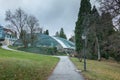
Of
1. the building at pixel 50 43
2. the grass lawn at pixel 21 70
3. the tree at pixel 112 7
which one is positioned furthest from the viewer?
the building at pixel 50 43

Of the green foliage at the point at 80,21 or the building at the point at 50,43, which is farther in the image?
the building at the point at 50,43

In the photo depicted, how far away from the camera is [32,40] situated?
8925cm

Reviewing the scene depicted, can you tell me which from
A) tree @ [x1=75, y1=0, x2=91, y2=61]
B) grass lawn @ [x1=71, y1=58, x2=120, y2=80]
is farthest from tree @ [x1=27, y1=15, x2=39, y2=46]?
grass lawn @ [x1=71, y1=58, x2=120, y2=80]

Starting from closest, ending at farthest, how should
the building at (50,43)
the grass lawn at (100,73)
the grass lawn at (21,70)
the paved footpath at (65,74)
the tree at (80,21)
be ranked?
the grass lawn at (21,70)
the paved footpath at (65,74)
the grass lawn at (100,73)
the tree at (80,21)
the building at (50,43)

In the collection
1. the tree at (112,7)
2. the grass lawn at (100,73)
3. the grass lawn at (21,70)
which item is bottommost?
the grass lawn at (100,73)

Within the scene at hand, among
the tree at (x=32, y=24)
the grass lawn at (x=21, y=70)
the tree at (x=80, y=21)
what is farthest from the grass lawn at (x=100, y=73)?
the tree at (x=32, y=24)

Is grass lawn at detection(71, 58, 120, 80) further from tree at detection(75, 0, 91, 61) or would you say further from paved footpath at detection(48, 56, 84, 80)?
tree at detection(75, 0, 91, 61)

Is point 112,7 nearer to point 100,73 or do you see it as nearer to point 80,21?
point 100,73

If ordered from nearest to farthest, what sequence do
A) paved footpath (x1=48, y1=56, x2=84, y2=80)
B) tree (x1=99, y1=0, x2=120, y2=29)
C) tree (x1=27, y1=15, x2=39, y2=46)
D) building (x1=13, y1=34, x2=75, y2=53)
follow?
paved footpath (x1=48, y1=56, x2=84, y2=80) → tree (x1=99, y1=0, x2=120, y2=29) → tree (x1=27, y1=15, x2=39, y2=46) → building (x1=13, y1=34, x2=75, y2=53)

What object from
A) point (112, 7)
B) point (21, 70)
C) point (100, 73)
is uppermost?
point (112, 7)

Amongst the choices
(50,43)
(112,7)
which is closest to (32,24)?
(50,43)

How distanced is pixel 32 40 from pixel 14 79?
74.2 metres

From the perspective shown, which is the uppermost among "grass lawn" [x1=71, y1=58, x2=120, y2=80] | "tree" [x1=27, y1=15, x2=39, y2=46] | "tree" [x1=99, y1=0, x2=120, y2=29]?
"tree" [x1=27, y1=15, x2=39, y2=46]

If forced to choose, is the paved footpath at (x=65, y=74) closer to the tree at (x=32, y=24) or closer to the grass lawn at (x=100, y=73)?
the grass lawn at (x=100, y=73)
